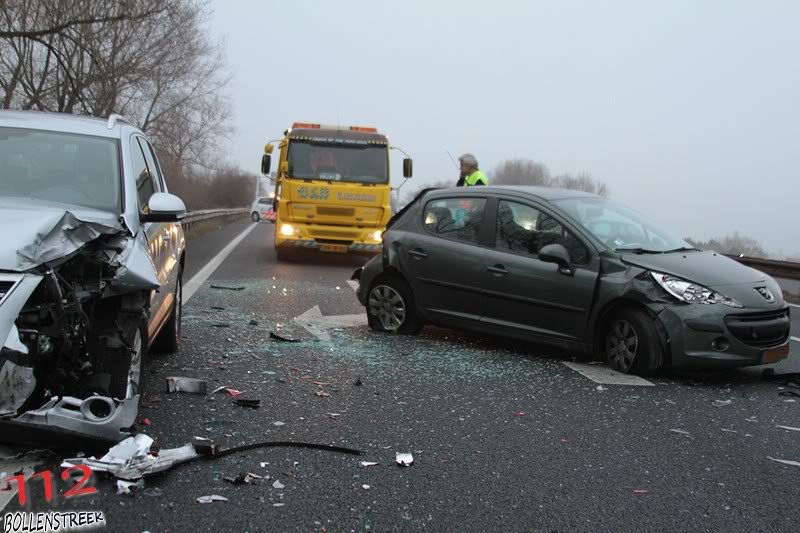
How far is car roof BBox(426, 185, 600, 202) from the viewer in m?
8.00

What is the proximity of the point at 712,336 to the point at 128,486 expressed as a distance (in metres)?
4.58

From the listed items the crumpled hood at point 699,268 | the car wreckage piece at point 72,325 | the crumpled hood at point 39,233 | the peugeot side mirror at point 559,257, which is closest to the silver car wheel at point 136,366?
the car wreckage piece at point 72,325

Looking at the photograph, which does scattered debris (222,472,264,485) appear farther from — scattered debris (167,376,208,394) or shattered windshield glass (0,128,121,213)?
shattered windshield glass (0,128,121,213)

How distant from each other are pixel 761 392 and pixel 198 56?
1644 inches

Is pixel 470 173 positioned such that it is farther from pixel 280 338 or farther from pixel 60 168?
pixel 60 168

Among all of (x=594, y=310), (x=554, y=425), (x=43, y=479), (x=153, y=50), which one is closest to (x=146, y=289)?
(x=43, y=479)

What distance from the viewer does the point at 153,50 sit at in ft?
124

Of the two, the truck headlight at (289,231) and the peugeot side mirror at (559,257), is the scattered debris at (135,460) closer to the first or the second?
the peugeot side mirror at (559,257)

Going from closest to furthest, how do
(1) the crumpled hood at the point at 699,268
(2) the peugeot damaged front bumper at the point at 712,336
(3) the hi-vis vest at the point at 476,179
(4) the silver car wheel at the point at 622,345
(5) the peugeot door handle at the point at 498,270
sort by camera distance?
(2) the peugeot damaged front bumper at the point at 712,336, (1) the crumpled hood at the point at 699,268, (4) the silver car wheel at the point at 622,345, (5) the peugeot door handle at the point at 498,270, (3) the hi-vis vest at the point at 476,179

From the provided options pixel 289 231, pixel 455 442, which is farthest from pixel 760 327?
pixel 289 231

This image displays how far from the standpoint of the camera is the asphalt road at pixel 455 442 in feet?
12.3

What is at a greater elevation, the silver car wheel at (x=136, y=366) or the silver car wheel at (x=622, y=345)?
the silver car wheel at (x=136, y=366)

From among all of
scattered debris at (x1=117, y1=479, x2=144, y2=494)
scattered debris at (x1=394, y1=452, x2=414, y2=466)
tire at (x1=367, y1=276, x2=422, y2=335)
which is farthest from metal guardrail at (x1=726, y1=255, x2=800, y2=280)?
scattered debris at (x1=117, y1=479, x2=144, y2=494)

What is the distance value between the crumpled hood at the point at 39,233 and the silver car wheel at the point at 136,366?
0.61 metres
